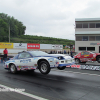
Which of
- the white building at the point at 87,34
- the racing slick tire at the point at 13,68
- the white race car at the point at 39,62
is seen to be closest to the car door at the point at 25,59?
the white race car at the point at 39,62

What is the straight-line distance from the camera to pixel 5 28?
6134 centimetres

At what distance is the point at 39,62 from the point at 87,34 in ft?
80.5

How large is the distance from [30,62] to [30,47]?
91.6 feet

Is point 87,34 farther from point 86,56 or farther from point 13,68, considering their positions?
point 13,68

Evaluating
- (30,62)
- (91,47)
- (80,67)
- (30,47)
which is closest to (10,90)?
(30,62)

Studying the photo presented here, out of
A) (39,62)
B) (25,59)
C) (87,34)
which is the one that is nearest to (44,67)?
(39,62)

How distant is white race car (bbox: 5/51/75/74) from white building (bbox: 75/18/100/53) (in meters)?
23.1

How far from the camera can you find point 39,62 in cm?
768

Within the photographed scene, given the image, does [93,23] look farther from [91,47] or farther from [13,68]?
[13,68]

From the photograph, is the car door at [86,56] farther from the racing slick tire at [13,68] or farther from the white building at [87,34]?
the white building at [87,34]

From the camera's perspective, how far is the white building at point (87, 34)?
98.0ft

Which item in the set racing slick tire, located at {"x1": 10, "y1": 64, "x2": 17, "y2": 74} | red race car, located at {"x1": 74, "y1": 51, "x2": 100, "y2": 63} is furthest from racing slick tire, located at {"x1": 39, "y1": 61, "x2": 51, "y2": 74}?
red race car, located at {"x1": 74, "y1": 51, "x2": 100, "y2": 63}

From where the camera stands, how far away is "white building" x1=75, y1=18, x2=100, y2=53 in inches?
1176

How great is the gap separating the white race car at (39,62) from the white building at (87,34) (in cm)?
2314
